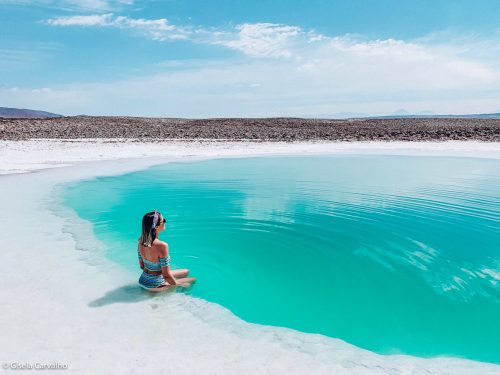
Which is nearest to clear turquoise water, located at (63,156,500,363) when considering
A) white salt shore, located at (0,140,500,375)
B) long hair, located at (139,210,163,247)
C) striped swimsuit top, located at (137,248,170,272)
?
white salt shore, located at (0,140,500,375)

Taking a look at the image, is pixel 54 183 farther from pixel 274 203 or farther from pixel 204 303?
pixel 204 303

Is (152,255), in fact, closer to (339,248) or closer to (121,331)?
(121,331)

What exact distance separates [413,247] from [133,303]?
508cm

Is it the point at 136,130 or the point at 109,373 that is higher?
the point at 136,130

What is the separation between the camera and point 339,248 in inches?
302

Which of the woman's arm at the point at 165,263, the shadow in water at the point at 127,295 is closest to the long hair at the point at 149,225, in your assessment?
the woman's arm at the point at 165,263

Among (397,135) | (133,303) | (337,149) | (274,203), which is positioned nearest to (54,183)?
(274,203)

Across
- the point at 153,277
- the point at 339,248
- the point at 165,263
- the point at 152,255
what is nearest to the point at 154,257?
the point at 152,255

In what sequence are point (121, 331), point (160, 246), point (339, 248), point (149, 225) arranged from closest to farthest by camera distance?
point (121, 331), point (149, 225), point (160, 246), point (339, 248)

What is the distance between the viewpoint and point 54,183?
1343 cm

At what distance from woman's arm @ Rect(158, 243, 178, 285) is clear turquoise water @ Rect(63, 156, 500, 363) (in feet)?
1.42

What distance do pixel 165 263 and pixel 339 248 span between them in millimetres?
3557

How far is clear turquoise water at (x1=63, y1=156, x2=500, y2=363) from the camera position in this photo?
516cm

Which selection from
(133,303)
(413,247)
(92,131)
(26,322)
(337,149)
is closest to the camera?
(26,322)
